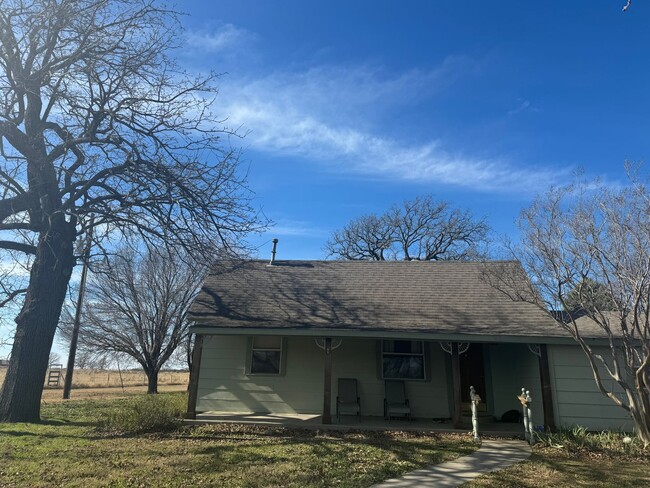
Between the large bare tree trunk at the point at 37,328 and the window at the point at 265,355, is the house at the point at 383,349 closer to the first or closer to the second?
the window at the point at 265,355

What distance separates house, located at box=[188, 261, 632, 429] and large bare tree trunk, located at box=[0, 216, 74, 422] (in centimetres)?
323

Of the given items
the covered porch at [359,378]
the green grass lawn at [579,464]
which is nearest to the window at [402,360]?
the covered porch at [359,378]

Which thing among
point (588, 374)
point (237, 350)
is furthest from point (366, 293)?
point (588, 374)

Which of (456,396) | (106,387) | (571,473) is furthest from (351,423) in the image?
(106,387)

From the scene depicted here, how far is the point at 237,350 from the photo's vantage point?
12.3m

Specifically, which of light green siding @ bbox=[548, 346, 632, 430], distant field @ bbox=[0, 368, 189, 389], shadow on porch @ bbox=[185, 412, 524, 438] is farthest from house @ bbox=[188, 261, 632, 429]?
distant field @ bbox=[0, 368, 189, 389]

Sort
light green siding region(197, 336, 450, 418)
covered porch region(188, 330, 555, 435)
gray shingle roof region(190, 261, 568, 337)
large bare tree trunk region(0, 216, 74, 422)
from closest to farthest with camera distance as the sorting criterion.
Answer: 1. large bare tree trunk region(0, 216, 74, 422)
2. gray shingle roof region(190, 261, 568, 337)
3. covered porch region(188, 330, 555, 435)
4. light green siding region(197, 336, 450, 418)

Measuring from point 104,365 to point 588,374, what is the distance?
2560cm

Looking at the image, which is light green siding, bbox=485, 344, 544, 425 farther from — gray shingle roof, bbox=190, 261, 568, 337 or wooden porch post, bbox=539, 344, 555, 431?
gray shingle roof, bbox=190, 261, 568, 337

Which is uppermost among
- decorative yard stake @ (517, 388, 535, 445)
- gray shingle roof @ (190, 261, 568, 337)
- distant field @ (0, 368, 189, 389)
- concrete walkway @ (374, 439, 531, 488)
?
gray shingle roof @ (190, 261, 568, 337)

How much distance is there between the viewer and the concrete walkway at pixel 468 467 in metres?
6.07

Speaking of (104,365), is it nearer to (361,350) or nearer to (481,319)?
(361,350)

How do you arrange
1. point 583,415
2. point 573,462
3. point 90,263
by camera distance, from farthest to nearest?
1. point 90,263
2. point 583,415
3. point 573,462

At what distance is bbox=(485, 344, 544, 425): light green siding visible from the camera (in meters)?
11.3
